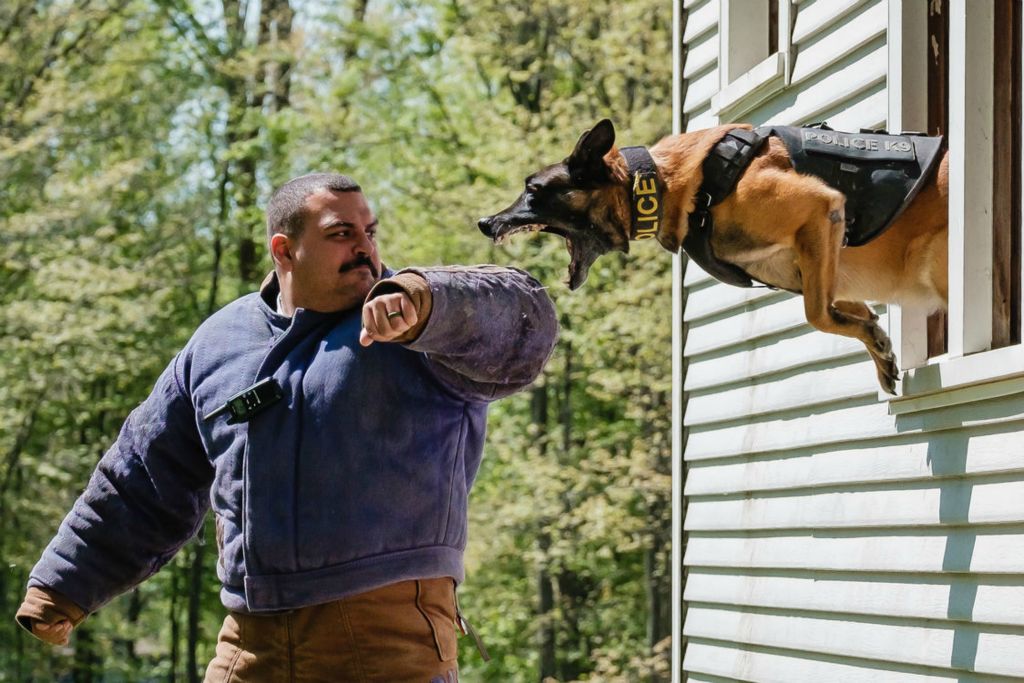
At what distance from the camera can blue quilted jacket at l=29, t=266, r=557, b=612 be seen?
296 centimetres

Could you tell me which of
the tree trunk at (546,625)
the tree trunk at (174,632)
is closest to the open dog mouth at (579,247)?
the tree trunk at (546,625)

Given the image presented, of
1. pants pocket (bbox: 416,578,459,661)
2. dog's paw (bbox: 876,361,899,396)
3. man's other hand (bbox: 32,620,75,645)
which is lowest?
man's other hand (bbox: 32,620,75,645)

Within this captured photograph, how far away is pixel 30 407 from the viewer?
1736 cm

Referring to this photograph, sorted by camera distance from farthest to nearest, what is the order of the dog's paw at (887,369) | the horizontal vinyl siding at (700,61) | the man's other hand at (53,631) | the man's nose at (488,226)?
the horizontal vinyl siding at (700,61) < the dog's paw at (887,369) < the man's nose at (488,226) < the man's other hand at (53,631)

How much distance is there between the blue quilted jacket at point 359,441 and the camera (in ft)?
9.70

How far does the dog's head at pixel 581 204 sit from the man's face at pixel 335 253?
1.64ft

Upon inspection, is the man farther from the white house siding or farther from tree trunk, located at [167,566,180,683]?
tree trunk, located at [167,566,180,683]

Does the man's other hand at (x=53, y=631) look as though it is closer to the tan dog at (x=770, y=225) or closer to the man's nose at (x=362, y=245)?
the man's nose at (x=362, y=245)

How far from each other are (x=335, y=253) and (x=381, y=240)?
622 inches

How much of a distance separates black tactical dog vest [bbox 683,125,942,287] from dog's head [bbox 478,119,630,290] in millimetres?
224

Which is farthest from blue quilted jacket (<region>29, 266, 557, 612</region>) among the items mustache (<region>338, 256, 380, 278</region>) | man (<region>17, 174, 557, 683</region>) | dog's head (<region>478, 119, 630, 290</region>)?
dog's head (<region>478, 119, 630, 290</region>)

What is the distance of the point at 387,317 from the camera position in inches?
104

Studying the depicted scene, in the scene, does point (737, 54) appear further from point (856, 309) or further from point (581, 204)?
point (581, 204)

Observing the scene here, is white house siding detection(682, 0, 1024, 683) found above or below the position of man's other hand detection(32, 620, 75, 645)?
above
